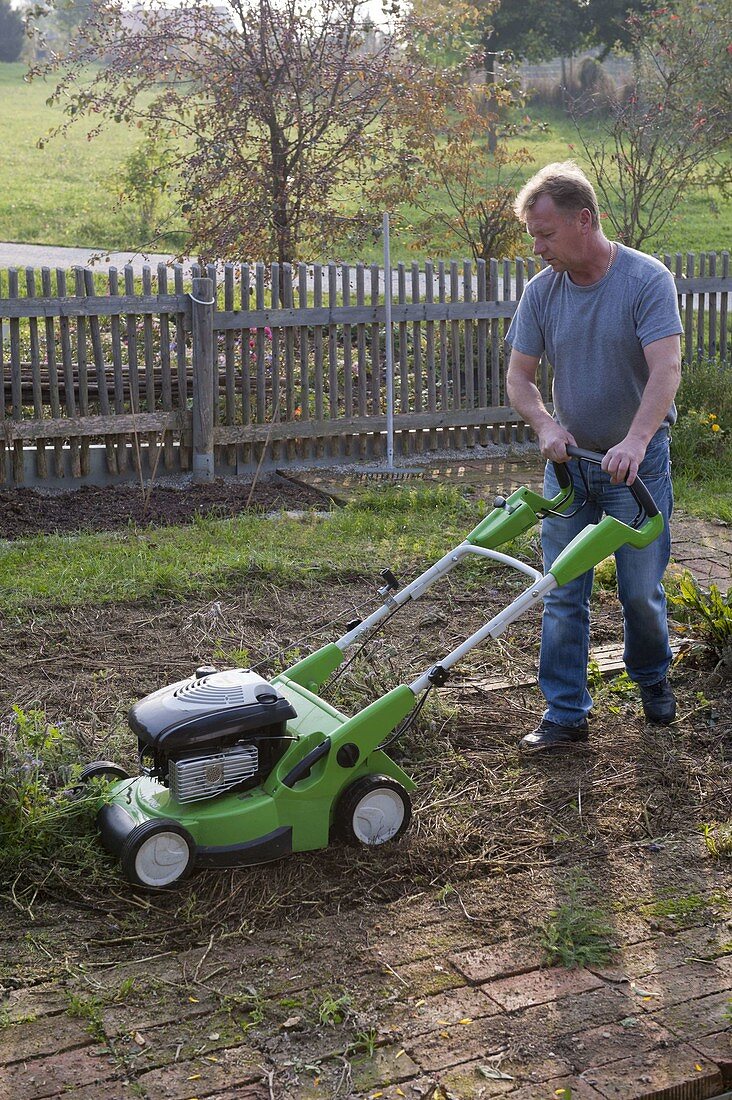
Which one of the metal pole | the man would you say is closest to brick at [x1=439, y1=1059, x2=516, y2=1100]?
the man

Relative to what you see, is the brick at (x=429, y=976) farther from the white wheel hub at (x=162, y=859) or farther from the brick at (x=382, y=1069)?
the white wheel hub at (x=162, y=859)

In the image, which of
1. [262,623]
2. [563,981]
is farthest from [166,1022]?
[262,623]

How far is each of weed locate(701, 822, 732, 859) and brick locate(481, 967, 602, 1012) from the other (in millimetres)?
790

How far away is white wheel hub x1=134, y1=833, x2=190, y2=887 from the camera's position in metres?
3.38

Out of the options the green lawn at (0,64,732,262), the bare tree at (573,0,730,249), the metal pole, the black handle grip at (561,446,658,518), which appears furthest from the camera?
the green lawn at (0,64,732,262)

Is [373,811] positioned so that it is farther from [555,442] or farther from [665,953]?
[555,442]

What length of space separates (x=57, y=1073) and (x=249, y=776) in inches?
41.6

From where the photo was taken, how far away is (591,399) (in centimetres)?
427

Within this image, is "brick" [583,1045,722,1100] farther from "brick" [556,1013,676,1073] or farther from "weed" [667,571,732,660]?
"weed" [667,571,732,660]

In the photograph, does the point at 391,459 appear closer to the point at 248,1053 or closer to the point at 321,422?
the point at 321,422

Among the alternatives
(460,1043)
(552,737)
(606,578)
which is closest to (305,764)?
(460,1043)

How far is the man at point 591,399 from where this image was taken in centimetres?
402

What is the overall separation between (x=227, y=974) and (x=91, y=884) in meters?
0.59

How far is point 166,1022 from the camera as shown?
287 centimetres
